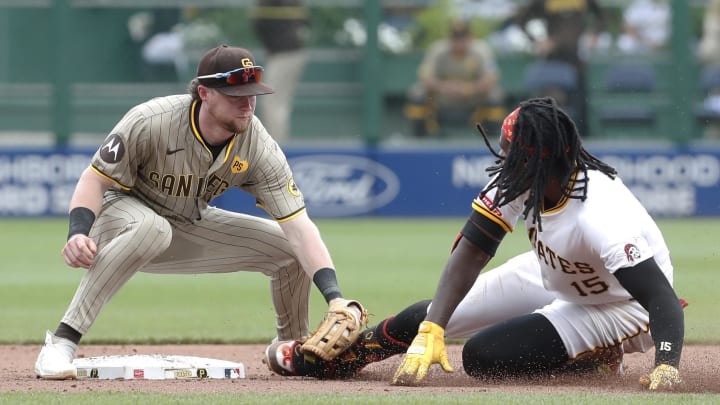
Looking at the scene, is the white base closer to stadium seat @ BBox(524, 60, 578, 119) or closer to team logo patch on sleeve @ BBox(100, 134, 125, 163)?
team logo patch on sleeve @ BBox(100, 134, 125, 163)

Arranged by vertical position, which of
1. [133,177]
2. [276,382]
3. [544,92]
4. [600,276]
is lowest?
[276,382]

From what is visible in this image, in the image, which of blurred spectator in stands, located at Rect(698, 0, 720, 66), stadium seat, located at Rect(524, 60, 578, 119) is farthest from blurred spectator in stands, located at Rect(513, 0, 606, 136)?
blurred spectator in stands, located at Rect(698, 0, 720, 66)

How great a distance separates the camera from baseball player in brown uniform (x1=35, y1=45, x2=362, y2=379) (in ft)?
16.8

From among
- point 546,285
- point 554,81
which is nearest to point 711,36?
point 554,81

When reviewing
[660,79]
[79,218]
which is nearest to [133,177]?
[79,218]

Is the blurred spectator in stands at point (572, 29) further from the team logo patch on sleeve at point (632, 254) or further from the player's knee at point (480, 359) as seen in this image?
the team logo patch on sleeve at point (632, 254)

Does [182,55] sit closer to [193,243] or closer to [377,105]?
[377,105]

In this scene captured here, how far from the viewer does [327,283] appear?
17.4 ft

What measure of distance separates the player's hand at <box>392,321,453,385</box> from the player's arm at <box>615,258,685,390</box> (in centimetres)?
80

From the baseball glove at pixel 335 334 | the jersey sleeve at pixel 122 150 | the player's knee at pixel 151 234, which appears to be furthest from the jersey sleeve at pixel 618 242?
the jersey sleeve at pixel 122 150

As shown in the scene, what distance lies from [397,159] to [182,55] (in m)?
3.05

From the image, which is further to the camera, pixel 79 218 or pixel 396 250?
pixel 396 250

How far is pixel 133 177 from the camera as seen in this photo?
17.5 feet

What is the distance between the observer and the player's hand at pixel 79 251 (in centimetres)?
491
